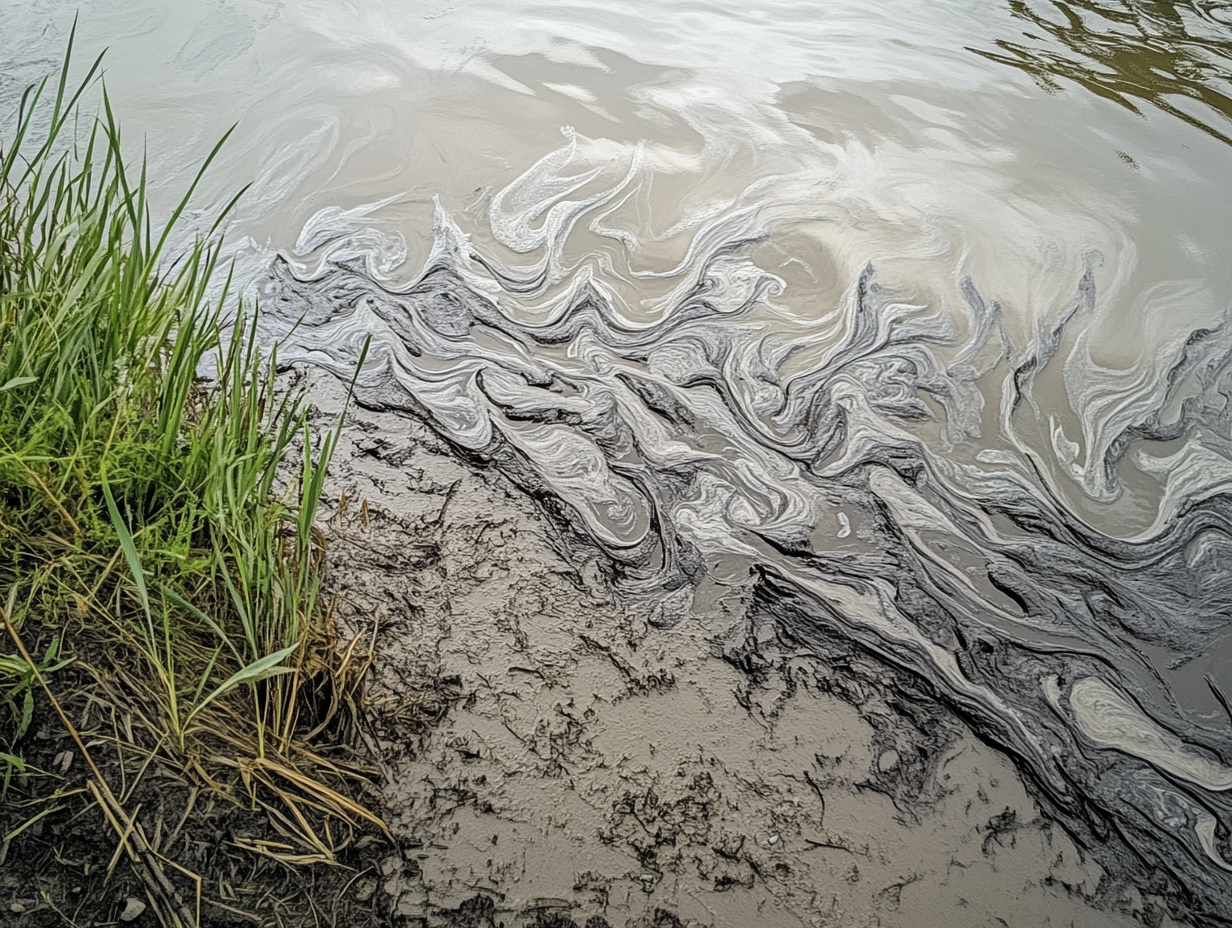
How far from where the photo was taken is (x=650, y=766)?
1.15 metres

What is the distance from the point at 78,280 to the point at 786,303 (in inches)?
51.8

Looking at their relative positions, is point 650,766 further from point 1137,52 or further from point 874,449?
point 1137,52

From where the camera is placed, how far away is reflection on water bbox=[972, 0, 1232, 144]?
2.59m

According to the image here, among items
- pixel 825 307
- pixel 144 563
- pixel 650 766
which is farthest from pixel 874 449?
pixel 144 563

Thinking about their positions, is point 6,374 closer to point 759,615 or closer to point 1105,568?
point 759,615

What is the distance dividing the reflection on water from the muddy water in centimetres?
2

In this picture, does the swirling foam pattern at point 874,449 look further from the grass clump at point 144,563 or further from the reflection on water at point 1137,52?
the reflection on water at point 1137,52

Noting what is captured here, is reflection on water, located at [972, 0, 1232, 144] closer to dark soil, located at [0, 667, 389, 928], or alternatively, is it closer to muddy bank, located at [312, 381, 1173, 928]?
muddy bank, located at [312, 381, 1173, 928]

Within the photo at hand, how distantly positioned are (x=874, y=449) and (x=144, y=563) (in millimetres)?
1196

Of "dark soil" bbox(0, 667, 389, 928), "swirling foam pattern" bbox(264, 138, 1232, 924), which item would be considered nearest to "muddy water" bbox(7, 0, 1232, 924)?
"swirling foam pattern" bbox(264, 138, 1232, 924)

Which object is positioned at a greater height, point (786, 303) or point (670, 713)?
point (786, 303)

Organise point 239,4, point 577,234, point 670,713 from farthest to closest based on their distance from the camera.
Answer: point 239,4
point 577,234
point 670,713

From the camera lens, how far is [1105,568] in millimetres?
1487

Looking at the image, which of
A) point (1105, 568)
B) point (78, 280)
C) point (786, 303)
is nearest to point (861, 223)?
point (786, 303)
